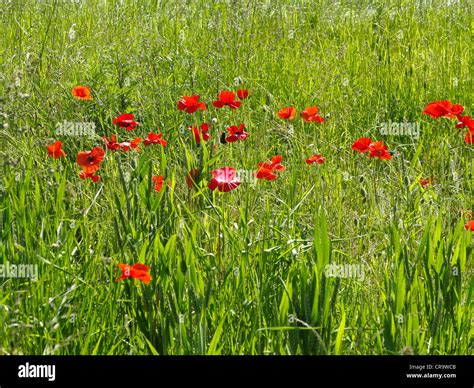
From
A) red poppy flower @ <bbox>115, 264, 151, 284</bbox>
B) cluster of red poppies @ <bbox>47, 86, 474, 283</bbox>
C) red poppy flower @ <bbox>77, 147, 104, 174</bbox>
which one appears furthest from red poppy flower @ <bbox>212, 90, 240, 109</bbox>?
red poppy flower @ <bbox>115, 264, 151, 284</bbox>

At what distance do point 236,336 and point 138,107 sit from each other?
6.64 feet

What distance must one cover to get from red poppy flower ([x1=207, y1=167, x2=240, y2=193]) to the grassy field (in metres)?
0.07

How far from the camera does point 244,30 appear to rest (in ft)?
15.7

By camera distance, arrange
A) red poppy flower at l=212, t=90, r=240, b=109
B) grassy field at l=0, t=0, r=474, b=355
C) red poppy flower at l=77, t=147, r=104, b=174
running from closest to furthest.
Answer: grassy field at l=0, t=0, r=474, b=355 < red poppy flower at l=77, t=147, r=104, b=174 < red poppy flower at l=212, t=90, r=240, b=109

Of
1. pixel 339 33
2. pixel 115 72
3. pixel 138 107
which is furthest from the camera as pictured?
pixel 339 33

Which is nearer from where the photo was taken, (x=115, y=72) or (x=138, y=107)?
(x=138, y=107)

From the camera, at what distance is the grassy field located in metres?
1.92

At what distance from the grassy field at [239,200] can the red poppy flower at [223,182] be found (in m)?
0.07

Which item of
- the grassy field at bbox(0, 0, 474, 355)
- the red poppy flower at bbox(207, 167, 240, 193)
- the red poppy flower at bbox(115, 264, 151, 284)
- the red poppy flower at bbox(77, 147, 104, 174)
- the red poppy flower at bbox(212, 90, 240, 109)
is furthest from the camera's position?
the red poppy flower at bbox(212, 90, 240, 109)

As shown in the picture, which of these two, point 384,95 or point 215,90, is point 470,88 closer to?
point 384,95

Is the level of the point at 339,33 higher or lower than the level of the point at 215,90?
higher

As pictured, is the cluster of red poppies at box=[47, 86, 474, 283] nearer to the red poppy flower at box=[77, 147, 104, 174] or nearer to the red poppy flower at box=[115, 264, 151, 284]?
the red poppy flower at box=[77, 147, 104, 174]
